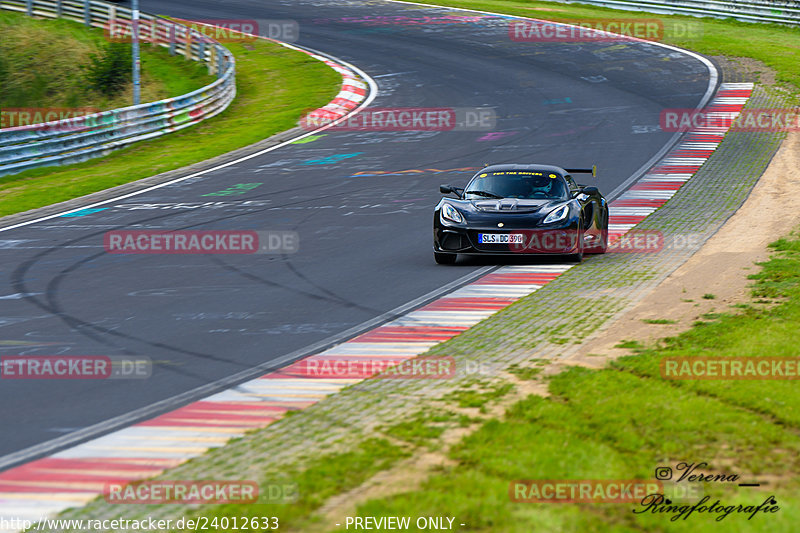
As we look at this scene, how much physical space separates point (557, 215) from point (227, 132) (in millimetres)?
17397

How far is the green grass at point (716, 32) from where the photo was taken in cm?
3519

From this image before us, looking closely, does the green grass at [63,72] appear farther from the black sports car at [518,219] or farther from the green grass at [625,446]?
the green grass at [625,446]

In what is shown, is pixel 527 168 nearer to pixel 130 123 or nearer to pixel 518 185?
pixel 518 185

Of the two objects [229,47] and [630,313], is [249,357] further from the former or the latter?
[229,47]

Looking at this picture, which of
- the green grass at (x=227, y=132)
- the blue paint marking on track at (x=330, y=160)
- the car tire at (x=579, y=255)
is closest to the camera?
the car tire at (x=579, y=255)

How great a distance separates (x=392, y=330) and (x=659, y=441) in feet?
14.9

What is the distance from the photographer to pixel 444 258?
1452cm

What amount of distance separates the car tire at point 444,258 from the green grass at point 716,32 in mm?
20639

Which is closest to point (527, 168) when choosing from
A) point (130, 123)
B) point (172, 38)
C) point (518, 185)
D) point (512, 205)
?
point (518, 185)

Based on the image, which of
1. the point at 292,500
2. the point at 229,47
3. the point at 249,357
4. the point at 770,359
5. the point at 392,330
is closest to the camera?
the point at 292,500

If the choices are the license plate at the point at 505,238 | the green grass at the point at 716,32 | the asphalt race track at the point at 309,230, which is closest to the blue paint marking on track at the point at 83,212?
the asphalt race track at the point at 309,230

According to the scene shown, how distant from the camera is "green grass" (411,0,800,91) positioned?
35.2m

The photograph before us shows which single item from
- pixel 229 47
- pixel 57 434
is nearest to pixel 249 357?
pixel 57 434

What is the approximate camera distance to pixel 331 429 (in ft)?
24.5
